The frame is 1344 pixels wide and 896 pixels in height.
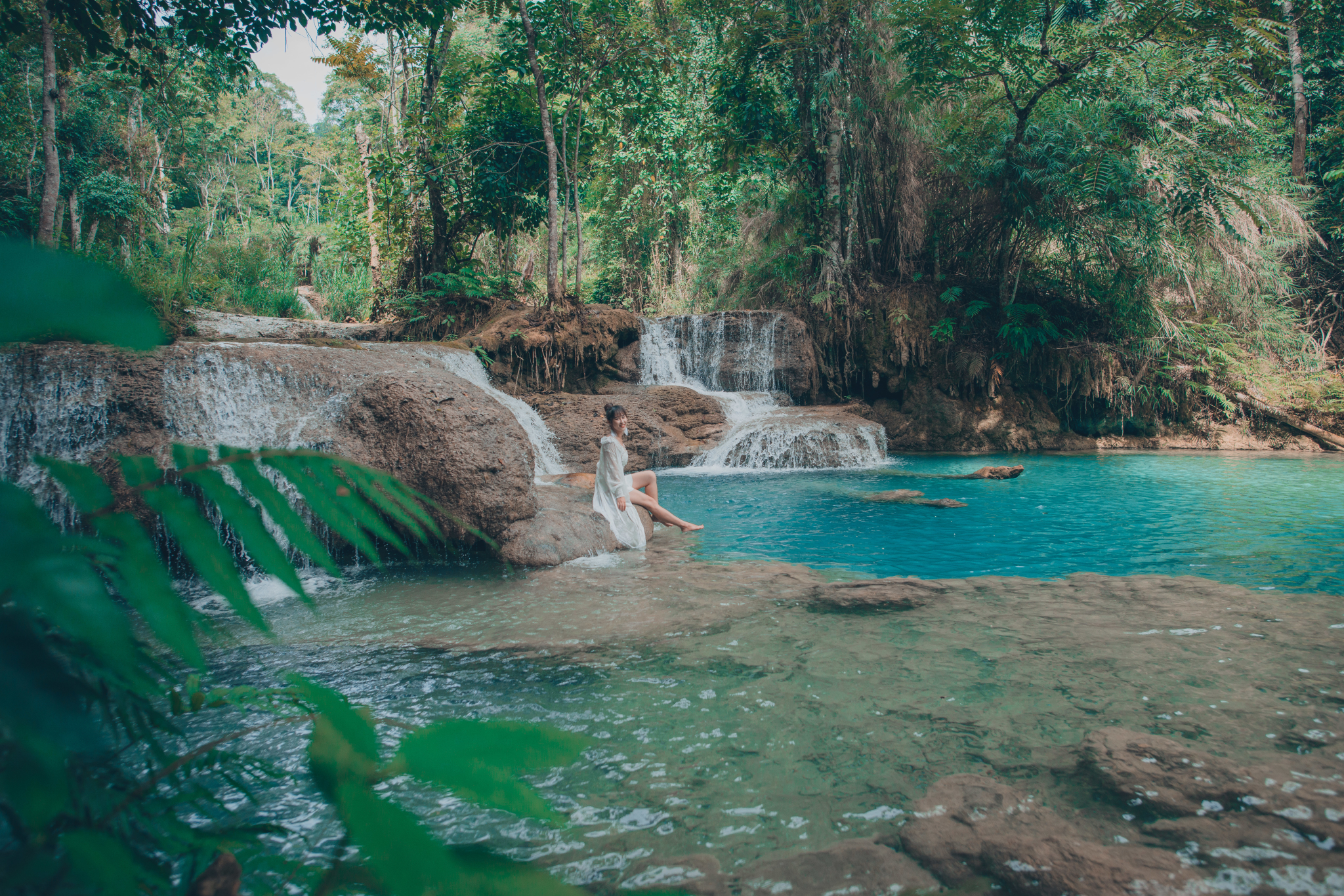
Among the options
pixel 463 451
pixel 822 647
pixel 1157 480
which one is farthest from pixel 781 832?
pixel 1157 480

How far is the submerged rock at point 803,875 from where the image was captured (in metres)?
1.77

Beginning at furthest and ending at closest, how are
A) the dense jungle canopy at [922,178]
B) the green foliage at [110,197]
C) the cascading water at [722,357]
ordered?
the green foliage at [110,197]
the cascading water at [722,357]
the dense jungle canopy at [922,178]

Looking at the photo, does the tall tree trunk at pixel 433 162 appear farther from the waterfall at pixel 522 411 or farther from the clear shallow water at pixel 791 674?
the clear shallow water at pixel 791 674

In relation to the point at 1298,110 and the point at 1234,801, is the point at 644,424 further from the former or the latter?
the point at 1298,110

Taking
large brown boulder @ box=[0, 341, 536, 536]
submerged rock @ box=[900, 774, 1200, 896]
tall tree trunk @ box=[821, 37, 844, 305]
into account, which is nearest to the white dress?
large brown boulder @ box=[0, 341, 536, 536]

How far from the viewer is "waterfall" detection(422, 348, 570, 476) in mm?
10418

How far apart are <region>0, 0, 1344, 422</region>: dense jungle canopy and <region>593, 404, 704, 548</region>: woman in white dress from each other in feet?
21.7

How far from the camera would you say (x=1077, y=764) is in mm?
2275

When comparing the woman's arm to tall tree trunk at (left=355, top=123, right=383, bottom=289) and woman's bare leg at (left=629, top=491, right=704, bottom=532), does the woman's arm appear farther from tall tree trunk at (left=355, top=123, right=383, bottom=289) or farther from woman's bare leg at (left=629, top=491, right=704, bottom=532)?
tall tree trunk at (left=355, top=123, right=383, bottom=289)

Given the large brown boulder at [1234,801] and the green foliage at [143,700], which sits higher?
the green foliage at [143,700]

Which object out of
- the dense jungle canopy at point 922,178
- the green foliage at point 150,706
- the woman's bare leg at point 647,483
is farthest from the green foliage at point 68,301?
the dense jungle canopy at point 922,178

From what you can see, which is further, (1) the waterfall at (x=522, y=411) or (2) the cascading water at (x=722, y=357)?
(2) the cascading water at (x=722, y=357)

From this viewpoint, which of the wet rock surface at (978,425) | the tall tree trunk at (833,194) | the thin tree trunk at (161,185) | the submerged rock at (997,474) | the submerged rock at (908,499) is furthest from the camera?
the thin tree trunk at (161,185)

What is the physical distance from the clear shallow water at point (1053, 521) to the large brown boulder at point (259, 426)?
2065 mm
